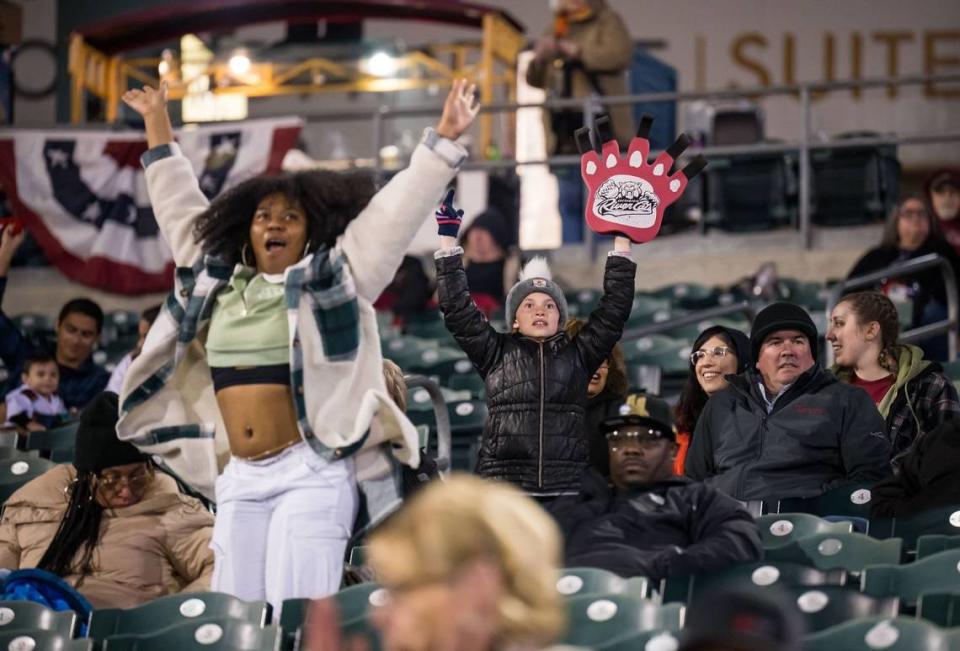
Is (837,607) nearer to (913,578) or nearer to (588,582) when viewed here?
(913,578)

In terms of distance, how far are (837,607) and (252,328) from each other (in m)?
1.64

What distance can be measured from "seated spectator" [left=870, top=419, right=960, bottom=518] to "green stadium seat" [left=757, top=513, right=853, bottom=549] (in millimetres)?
209

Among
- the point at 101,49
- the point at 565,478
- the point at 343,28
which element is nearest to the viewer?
the point at 565,478

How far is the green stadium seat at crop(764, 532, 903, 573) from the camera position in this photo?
505 cm

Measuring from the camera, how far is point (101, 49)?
46.2 feet

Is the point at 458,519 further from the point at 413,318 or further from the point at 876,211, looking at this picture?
the point at 876,211

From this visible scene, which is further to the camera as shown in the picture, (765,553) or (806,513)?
(806,513)

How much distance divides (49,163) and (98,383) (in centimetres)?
372

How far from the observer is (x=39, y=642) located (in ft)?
16.0

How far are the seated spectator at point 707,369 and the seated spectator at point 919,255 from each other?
230cm

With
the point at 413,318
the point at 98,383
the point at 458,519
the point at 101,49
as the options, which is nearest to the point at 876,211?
the point at 413,318

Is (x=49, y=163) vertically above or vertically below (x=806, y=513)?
above

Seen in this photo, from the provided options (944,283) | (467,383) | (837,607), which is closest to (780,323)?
(837,607)

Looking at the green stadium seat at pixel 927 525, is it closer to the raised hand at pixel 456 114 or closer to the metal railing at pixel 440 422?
the metal railing at pixel 440 422
